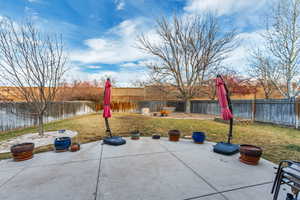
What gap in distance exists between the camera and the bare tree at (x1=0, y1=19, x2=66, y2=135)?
396 centimetres

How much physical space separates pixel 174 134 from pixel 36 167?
3427 mm

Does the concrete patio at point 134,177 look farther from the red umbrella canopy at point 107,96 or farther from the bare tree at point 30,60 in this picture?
the bare tree at point 30,60

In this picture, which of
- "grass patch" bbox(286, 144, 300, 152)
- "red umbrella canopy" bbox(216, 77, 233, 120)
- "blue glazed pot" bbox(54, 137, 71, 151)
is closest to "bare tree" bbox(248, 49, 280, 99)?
"grass patch" bbox(286, 144, 300, 152)

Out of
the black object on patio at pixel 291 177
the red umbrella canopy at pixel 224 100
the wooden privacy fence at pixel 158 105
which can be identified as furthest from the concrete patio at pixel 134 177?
the wooden privacy fence at pixel 158 105

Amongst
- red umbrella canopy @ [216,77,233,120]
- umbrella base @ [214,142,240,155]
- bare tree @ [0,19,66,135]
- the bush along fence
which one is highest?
bare tree @ [0,19,66,135]

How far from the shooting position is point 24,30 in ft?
13.6

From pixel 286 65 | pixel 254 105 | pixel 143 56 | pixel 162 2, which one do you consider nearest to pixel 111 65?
pixel 143 56

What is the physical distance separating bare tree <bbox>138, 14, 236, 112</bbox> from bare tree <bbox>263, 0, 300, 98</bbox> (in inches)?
155

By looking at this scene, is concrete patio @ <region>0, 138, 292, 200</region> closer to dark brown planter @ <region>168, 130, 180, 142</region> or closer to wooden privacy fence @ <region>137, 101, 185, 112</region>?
dark brown planter @ <region>168, 130, 180, 142</region>

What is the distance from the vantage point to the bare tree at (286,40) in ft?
22.7

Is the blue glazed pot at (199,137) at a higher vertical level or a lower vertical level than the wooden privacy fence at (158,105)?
lower

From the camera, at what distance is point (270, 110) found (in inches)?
279

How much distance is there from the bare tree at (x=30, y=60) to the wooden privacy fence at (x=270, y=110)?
423 inches

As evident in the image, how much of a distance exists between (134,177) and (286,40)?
10757 mm
